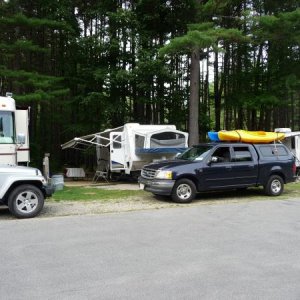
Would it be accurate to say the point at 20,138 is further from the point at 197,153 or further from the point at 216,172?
the point at 216,172

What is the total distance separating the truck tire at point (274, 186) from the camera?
14.1 m

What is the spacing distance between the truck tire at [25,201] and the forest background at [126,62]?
9.43 meters

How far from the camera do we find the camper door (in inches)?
729

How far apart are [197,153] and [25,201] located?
5.78 meters

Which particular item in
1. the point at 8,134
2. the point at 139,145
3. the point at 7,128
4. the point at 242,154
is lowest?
the point at 242,154

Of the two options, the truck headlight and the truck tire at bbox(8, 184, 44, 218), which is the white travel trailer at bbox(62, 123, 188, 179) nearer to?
the truck headlight

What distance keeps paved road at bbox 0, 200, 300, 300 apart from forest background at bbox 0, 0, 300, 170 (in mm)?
11148

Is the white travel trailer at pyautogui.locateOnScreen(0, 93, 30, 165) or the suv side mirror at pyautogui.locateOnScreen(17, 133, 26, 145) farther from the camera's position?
the white travel trailer at pyautogui.locateOnScreen(0, 93, 30, 165)

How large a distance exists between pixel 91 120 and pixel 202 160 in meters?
13.3

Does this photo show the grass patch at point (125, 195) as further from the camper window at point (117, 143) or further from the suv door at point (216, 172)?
the camper window at point (117, 143)

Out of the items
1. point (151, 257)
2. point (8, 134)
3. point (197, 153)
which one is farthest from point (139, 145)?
point (151, 257)

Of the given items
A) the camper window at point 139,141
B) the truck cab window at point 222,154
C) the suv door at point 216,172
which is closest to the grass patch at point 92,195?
the suv door at point 216,172

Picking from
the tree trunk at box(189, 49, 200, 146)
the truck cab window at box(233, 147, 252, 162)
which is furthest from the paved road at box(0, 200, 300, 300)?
the tree trunk at box(189, 49, 200, 146)

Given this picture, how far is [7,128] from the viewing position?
13031mm
